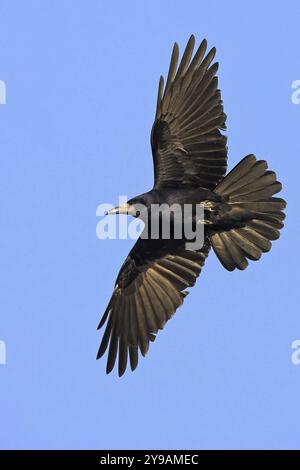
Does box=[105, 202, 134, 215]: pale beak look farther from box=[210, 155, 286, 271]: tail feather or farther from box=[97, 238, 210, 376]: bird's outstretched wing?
box=[210, 155, 286, 271]: tail feather

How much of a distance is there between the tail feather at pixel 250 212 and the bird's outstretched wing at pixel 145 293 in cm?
36

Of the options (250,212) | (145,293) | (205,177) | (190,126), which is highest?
(190,126)

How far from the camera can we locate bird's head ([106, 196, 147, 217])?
16.3 meters

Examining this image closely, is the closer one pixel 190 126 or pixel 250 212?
pixel 190 126

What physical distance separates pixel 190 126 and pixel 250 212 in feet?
4.50

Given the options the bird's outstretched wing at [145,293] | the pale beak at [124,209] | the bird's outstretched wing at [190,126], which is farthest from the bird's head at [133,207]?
the bird's outstretched wing at [145,293]

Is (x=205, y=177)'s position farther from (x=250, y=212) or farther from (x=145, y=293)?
(x=145, y=293)

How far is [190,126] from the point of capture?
16.3 meters

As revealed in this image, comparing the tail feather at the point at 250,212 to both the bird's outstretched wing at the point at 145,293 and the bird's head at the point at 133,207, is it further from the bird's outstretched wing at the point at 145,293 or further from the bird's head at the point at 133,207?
the bird's head at the point at 133,207

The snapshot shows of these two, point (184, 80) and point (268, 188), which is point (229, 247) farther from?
point (184, 80)

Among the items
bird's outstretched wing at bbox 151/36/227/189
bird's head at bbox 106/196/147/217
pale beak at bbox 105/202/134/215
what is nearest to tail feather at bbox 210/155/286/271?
bird's outstretched wing at bbox 151/36/227/189

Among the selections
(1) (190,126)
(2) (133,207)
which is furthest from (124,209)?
(1) (190,126)

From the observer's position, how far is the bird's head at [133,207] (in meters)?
16.3

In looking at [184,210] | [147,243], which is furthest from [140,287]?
[184,210]
